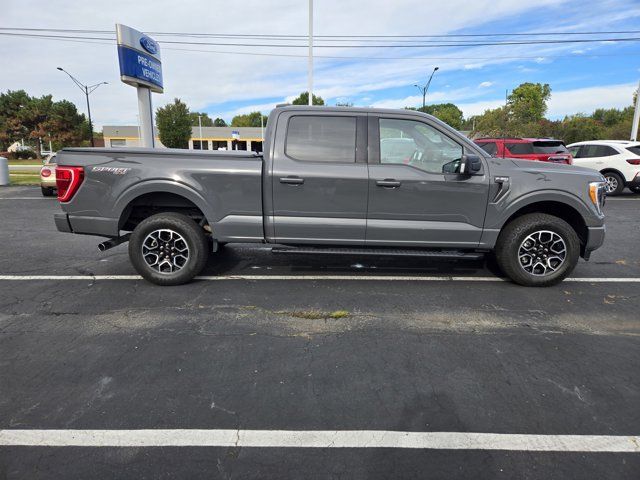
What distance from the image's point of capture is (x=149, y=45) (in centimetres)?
1590

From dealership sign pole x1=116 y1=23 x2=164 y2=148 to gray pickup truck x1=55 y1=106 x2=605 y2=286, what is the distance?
38.6 feet

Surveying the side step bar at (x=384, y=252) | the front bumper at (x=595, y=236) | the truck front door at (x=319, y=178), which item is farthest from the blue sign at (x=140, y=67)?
the front bumper at (x=595, y=236)

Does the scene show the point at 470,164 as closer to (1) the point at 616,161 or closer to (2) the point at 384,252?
(2) the point at 384,252

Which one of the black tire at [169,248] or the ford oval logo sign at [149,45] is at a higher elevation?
the ford oval logo sign at [149,45]

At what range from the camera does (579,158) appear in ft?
46.9

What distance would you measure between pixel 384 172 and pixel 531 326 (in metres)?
2.13

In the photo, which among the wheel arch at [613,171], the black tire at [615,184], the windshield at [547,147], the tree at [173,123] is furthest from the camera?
the tree at [173,123]

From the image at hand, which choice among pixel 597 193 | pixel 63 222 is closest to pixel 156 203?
pixel 63 222

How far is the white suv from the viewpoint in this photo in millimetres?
13086

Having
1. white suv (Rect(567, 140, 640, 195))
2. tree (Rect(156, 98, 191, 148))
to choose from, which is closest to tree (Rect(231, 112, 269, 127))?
tree (Rect(156, 98, 191, 148))

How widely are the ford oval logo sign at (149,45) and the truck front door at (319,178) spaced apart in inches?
534

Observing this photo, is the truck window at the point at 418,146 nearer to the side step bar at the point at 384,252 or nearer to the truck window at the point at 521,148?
the side step bar at the point at 384,252

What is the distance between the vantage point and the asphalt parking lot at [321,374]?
88.7 inches

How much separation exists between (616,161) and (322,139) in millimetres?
12823
